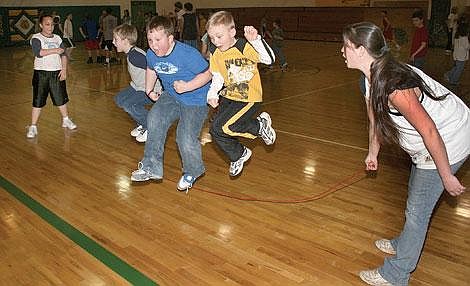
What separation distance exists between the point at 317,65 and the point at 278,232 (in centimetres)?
1086

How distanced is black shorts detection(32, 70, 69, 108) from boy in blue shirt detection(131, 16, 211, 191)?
2.69 meters

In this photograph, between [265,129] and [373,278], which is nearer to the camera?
[373,278]

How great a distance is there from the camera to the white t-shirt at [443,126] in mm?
2357

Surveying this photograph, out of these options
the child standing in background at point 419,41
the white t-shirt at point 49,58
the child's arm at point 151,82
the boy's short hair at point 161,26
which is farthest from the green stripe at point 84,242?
the child standing in background at point 419,41

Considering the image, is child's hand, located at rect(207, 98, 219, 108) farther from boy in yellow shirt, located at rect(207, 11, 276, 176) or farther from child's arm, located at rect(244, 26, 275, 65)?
child's arm, located at rect(244, 26, 275, 65)

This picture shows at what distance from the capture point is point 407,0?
2061cm

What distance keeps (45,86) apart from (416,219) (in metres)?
5.25

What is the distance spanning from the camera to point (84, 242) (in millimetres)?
3455

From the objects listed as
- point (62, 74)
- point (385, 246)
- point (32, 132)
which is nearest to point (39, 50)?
point (62, 74)

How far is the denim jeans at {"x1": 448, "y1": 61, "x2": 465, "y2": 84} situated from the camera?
32.1 feet

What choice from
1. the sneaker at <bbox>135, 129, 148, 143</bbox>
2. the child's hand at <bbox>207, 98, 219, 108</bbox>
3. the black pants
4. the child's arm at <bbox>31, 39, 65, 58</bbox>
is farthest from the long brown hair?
the child's arm at <bbox>31, 39, 65, 58</bbox>

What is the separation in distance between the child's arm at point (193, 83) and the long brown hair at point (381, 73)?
159 centimetres

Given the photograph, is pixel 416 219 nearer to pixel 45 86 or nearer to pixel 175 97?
pixel 175 97

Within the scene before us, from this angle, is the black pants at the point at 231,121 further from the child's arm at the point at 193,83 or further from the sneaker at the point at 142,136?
the sneaker at the point at 142,136
